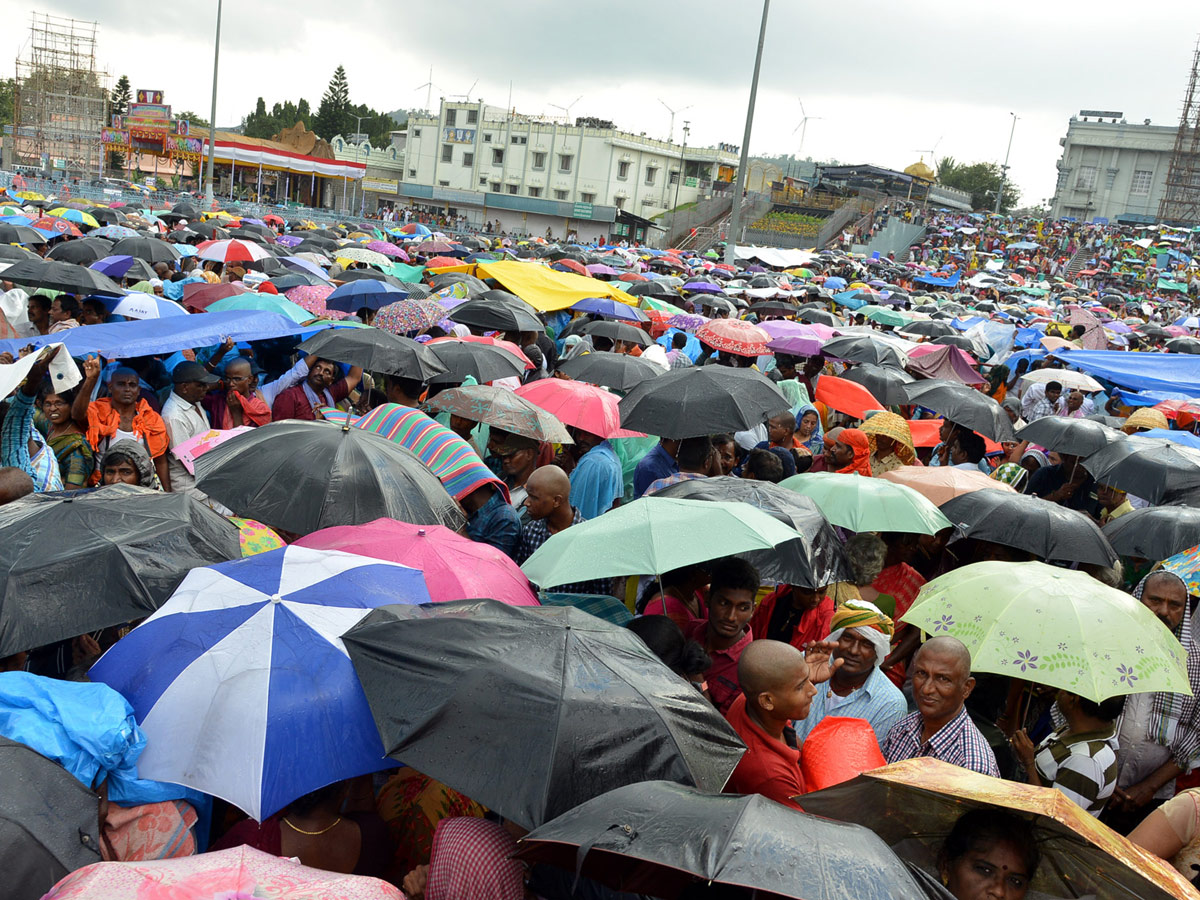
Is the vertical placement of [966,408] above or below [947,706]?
above

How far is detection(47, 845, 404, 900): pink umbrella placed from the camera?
1908 mm

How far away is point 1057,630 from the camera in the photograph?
12.2ft

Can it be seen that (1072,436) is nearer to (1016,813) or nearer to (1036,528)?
(1036,528)

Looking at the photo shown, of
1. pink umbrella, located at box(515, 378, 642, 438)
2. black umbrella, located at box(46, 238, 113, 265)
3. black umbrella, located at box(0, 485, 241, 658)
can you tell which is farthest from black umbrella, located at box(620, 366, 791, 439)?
black umbrella, located at box(46, 238, 113, 265)

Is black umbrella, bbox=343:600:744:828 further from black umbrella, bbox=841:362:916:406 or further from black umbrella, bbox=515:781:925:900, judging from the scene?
black umbrella, bbox=841:362:916:406

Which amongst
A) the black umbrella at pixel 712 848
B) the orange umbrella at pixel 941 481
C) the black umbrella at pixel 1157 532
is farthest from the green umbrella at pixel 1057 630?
the orange umbrella at pixel 941 481

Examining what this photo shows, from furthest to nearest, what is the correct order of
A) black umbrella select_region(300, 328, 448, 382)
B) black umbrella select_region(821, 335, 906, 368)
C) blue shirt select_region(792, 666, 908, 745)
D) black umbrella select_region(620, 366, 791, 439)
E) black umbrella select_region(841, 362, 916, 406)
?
black umbrella select_region(821, 335, 906, 368) < black umbrella select_region(841, 362, 916, 406) < black umbrella select_region(300, 328, 448, 382) < black umbrella select_region(620, 366, 791, 439) < blue shirt select_region(792, 666, 908, 745)

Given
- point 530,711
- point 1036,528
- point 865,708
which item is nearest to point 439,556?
point 530,711

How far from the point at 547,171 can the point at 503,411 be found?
2282 inches

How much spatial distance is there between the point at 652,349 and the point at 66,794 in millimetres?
8071

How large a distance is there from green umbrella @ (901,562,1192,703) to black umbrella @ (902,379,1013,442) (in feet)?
12.7

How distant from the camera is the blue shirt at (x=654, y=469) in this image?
608 cm

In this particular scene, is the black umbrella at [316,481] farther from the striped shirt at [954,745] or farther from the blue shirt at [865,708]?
the striped shirt at [954,745]

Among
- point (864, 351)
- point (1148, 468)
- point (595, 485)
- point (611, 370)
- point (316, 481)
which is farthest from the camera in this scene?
point (864, 351)
